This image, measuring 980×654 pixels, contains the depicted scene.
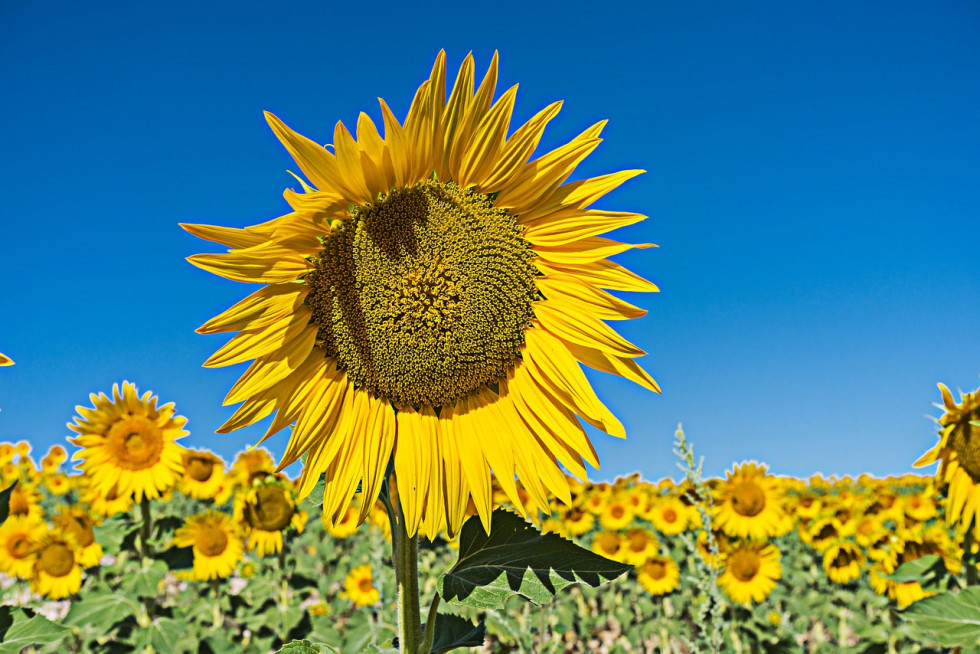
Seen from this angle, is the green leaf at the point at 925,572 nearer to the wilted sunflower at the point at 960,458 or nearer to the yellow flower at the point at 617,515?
the wilted sunflower at the point at 960,458

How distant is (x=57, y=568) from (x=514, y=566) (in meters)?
6.73

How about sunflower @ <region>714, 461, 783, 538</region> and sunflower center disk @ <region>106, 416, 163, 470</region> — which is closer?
sunflower center disk @ <region>106, 416, 163, 470</region>

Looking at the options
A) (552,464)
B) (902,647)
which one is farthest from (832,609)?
(552,464)

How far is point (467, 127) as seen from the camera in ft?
6.23

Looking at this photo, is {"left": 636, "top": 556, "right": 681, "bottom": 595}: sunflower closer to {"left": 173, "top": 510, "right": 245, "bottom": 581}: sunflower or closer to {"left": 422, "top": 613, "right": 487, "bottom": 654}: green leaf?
{"left": 173, "top": 510, "right": 245, "bottom": 581}: sunflower

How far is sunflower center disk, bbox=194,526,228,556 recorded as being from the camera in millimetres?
7125

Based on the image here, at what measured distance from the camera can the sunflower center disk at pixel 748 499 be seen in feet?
27.0

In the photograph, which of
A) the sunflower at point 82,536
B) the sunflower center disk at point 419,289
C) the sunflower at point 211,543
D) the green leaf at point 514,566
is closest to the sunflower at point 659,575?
the sunflower at point 211,543

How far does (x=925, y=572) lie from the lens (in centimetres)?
534

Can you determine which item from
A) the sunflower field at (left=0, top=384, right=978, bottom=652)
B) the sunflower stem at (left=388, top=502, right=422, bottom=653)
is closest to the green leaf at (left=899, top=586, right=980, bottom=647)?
the sunflower field at (left=0, top=384, right=978, bottom=652)

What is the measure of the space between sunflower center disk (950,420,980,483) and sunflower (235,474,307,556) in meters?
5.63

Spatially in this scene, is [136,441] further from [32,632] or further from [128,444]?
[32,632]

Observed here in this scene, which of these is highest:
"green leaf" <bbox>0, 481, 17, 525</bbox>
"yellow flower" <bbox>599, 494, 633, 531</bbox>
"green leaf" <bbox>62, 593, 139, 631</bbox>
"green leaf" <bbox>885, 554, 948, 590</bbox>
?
"yellow flower" <bbox>599, 494, 633, 531</bbox>

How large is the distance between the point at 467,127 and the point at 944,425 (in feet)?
15.4
